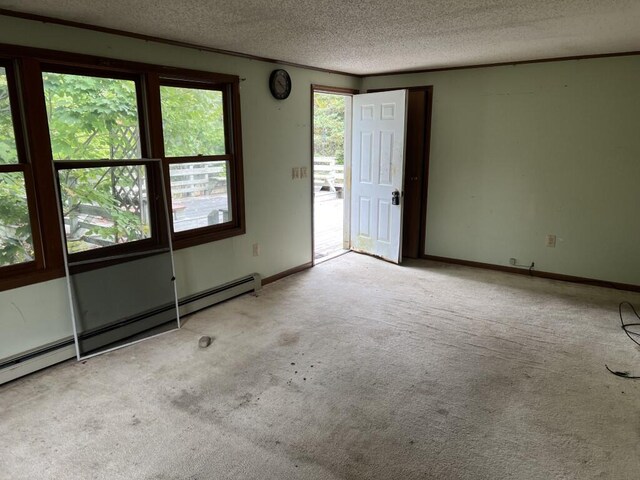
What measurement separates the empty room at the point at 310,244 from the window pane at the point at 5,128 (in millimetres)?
19

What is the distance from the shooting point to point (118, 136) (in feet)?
10.2

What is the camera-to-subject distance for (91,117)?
2.94 meters

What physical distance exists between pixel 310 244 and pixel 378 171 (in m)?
1.21

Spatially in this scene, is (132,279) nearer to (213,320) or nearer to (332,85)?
(213,320)

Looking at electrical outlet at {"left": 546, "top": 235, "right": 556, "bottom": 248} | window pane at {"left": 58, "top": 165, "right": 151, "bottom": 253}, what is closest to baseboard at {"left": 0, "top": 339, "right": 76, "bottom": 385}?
window pane at {"left": 58, "top": 165, "right": 151, "bottom": 253}

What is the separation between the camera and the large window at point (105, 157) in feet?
8.57

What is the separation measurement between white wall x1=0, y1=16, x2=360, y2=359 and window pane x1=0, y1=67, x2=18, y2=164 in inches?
10.0

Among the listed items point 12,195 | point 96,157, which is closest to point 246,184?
point 96,157

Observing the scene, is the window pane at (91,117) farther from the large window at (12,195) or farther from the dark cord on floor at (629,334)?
the dark cord on floor at (629,334)

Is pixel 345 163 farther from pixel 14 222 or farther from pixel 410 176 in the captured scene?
pixel 14 222

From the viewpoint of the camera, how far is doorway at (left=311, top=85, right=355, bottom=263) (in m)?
5.49

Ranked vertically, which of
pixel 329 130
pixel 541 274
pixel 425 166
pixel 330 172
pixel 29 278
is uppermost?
pixel 329 130

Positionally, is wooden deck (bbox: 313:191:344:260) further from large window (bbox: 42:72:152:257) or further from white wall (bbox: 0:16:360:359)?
large window (bbox: 42:72:152:257)

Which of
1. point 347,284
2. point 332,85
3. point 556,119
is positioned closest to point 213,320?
point 347,284
